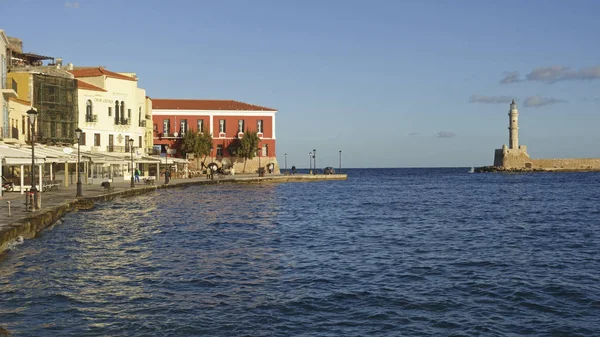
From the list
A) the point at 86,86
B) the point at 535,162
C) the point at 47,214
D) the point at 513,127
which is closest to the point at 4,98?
the point at 86,86

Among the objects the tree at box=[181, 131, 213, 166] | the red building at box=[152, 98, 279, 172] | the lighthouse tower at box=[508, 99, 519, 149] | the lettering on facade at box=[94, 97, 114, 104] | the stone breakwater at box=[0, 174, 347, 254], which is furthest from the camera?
the lighthouse tower at box=[508, 99, 519, 149]

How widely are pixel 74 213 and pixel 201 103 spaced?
59.2 m

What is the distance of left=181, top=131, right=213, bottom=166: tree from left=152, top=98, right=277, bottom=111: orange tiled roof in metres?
5.03

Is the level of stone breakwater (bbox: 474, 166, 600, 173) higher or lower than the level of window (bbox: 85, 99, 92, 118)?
lower

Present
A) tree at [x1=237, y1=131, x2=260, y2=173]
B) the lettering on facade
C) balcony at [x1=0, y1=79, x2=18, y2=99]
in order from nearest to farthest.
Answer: balcony at [x1=0, y1=79, x2=18, y2=99]
the lettering on facade
tree at [x1=237, y1=131, x2=260, y2=173]

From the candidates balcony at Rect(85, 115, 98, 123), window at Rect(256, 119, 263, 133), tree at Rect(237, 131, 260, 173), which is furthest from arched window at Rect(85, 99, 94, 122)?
window at Rect(256, 119, 263, 133)

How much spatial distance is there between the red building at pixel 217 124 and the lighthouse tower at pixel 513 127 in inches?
2518

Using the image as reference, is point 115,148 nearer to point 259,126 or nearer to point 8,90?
point 8,90

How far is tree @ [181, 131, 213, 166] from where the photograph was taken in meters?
83.4

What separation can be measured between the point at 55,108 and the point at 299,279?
45347 millimetres

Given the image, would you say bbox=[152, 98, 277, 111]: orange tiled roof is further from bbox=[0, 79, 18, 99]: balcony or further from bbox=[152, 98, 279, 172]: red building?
bbox=[0, 79, 18, 99]: balcony

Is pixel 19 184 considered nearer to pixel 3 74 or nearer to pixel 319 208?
pixel 3 74

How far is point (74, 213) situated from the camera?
32.3m

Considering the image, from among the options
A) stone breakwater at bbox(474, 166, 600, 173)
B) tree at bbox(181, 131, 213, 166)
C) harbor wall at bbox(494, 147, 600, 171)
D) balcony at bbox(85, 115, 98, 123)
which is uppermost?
balcony at bbox(85, 115, 98, 123)
